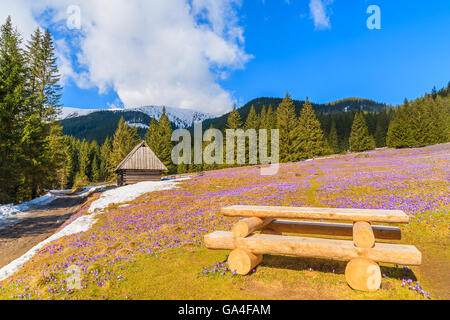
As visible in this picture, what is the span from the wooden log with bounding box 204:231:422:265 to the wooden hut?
29566 millimetres

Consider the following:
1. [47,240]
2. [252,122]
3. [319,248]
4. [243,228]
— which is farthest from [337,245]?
[252,122]

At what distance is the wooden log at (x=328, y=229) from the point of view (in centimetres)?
580

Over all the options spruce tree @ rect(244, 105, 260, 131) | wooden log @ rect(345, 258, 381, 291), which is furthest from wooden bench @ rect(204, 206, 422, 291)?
spruce tree @ rect(244, 105, 260, 131)

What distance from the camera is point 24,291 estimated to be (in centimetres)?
570

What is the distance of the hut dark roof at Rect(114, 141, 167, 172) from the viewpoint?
32.4 m

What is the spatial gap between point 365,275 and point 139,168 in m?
31.9

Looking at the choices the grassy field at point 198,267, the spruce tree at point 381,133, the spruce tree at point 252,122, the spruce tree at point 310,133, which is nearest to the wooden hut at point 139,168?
the grassy field at point 198,267

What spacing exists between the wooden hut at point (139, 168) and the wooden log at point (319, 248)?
97.0 feet

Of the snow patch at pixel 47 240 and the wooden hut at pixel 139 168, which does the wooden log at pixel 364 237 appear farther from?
the wooden hut at pixel 139 168

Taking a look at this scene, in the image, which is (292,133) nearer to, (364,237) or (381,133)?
(364,237)
